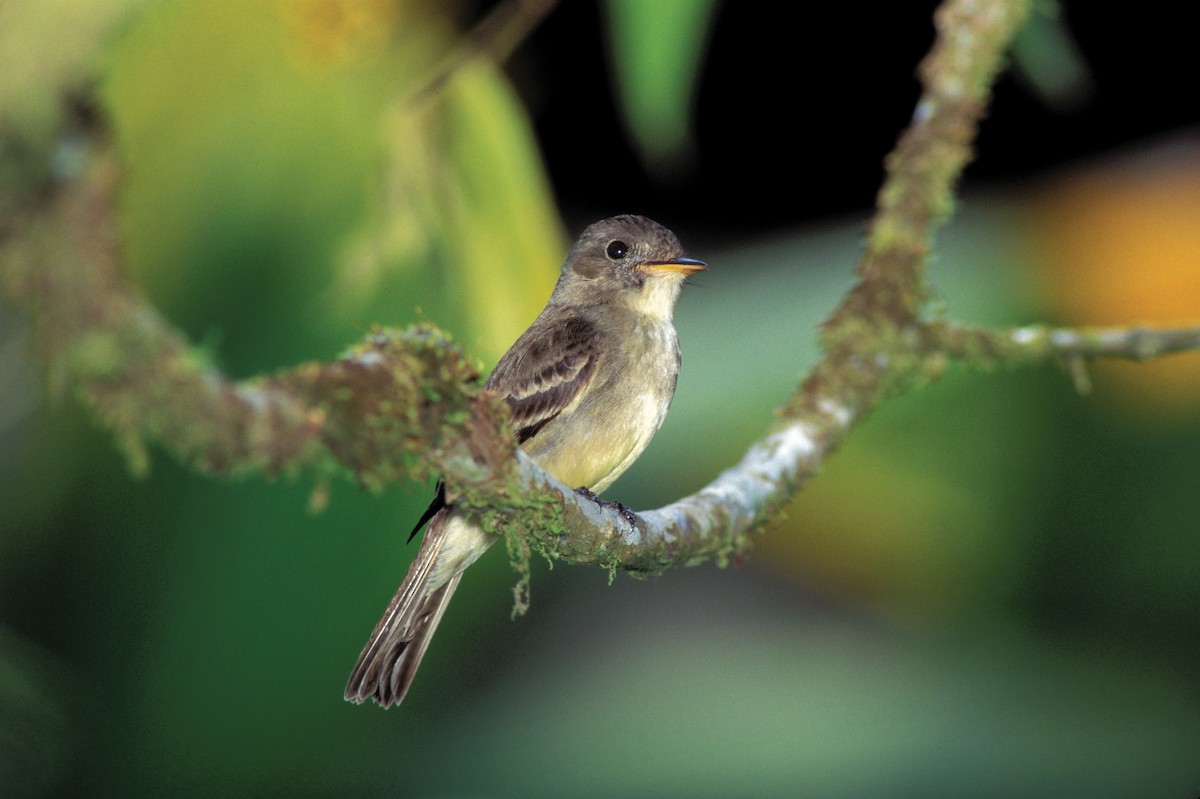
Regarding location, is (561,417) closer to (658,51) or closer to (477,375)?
(658,51)

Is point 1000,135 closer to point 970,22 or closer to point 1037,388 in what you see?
point 1037,388

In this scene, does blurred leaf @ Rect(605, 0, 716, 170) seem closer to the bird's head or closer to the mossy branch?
the mossy branch

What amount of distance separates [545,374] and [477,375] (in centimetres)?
196

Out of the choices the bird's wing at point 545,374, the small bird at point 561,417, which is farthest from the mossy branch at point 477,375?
the bird's wing at point 545,374

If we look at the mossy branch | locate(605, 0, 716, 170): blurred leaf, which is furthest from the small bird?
locate(605, 0, 716, 170): blurred leaf

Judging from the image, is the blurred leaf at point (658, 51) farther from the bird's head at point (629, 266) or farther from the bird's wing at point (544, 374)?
the bird's head at point (629, 266)

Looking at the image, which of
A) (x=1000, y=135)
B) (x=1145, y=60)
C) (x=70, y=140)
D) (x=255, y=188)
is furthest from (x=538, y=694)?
(x=70, y=140)

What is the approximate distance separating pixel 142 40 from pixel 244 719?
254 centimetres

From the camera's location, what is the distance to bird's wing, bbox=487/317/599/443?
4121 millimetres

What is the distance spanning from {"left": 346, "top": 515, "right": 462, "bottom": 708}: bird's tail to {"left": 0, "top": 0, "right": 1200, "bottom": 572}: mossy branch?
84 centimetres

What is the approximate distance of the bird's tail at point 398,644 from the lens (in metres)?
3.95

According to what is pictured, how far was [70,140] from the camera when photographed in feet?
5.38

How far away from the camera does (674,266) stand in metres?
4.64

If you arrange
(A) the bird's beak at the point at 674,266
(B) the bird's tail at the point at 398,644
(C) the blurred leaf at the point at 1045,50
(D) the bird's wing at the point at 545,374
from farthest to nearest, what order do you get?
(A) the bird's beak at the point at 674,266 < (C) the blurred leaf at the point at 1045,50 < (D) the bird's wing at the point at 545,374 < (B) the bird's tail at the point at 398,644
